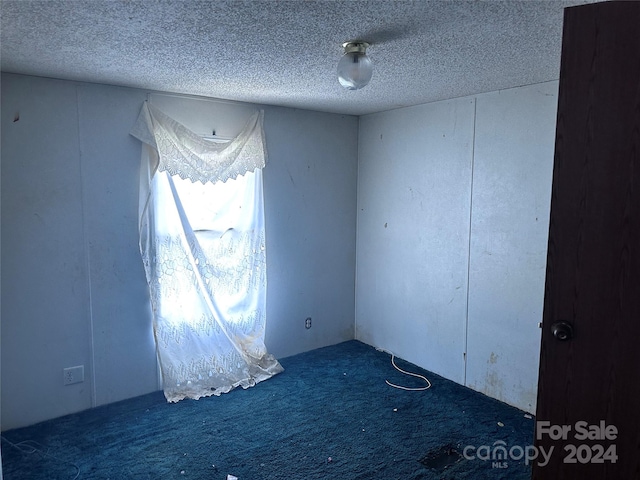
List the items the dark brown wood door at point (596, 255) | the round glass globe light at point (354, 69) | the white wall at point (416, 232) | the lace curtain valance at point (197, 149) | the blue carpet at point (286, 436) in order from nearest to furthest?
the dark brown wood door at point (596, 255) < the round glass globe light at point (354, 69) < the blue carpet at point (286, 436) < the lace curtain valance at point (197, 149) < the white wall at point (416, 232)

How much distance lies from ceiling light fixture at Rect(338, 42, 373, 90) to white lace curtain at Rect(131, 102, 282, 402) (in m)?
1.55

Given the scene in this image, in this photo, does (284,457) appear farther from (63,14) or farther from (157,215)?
(63,14)

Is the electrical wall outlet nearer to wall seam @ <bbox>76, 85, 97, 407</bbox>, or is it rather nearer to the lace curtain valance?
wall seam @ <bbox>76, 85, 97, 407</bbox>

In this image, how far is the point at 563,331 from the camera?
56.9 inches

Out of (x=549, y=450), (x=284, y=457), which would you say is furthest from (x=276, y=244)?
(x=549, y=450)

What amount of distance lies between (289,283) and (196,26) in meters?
2.46

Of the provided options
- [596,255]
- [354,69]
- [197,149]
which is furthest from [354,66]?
[197,149]

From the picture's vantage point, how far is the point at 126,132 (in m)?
3.01

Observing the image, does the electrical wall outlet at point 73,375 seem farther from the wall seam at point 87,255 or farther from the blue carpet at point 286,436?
the blue carpet at point 286,436

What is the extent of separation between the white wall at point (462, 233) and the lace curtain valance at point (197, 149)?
1.16 m

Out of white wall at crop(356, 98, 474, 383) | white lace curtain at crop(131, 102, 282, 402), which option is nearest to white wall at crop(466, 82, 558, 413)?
white wall at crop(356, 98, 474, 383)

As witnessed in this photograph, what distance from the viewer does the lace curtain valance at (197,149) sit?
3027mm

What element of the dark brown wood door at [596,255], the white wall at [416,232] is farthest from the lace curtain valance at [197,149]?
the dark brown wood door at [596,255]

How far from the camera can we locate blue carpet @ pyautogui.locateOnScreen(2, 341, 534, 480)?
237 centimetres
